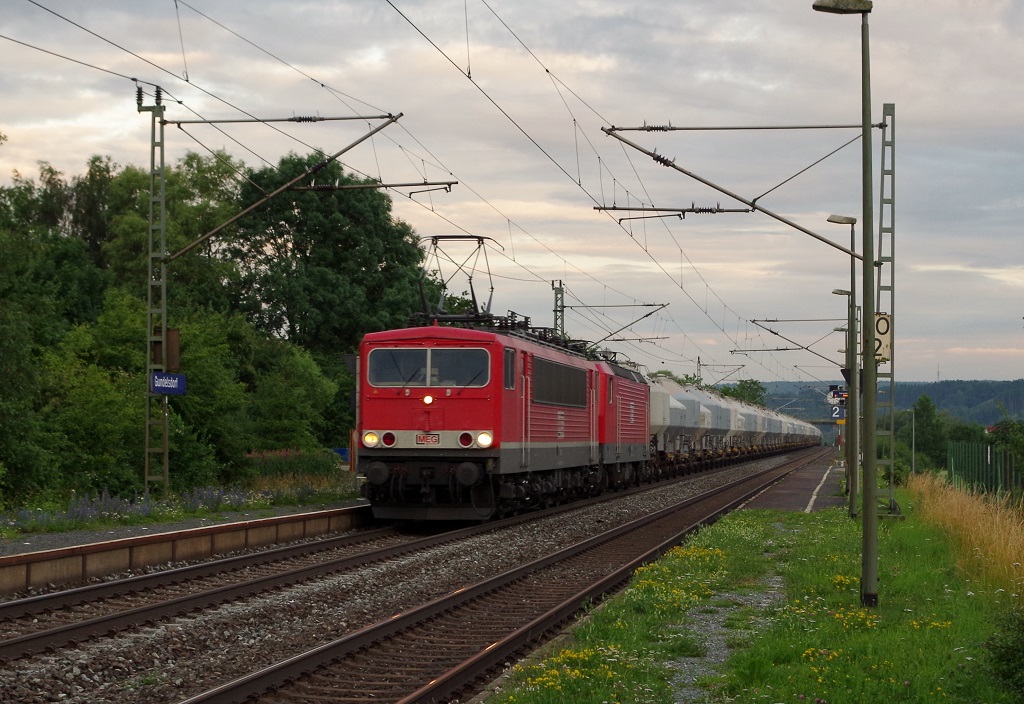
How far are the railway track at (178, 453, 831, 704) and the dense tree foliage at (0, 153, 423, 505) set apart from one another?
32.5 feet

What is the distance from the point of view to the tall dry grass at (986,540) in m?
13.4

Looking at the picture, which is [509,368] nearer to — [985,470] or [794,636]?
[794,636]

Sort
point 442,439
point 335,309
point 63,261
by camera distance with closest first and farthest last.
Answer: point 442,439
point 335,309
point 63,261

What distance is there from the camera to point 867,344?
1336 cm

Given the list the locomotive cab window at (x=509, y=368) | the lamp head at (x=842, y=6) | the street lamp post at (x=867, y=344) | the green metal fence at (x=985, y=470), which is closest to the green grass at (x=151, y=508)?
the locomotive cab window at (x=509, y=368)

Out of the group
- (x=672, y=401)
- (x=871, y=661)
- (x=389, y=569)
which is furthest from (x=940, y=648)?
(x=672, y=401)

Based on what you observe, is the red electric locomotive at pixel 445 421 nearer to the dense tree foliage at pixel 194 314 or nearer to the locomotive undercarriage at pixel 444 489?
the locomotive undercarriage at pixel 444 489

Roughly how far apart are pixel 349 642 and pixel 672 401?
41853mm

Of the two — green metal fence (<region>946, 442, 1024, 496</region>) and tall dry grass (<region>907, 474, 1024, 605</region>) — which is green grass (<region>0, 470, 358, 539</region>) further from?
green metal fence (<region>946, 442, 1024, 496</region>)

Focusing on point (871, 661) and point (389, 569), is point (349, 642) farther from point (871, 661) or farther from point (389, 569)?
point (389, 569)

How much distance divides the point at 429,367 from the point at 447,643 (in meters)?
11.5

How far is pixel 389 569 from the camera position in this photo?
16562 mm

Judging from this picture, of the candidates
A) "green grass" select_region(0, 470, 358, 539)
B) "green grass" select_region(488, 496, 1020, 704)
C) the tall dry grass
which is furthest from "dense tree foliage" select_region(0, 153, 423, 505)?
the tall dry grass

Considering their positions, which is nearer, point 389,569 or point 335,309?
point 389,569
